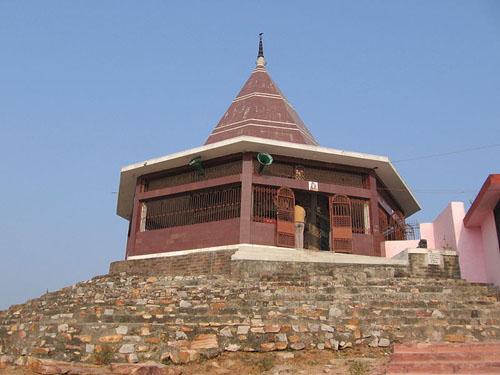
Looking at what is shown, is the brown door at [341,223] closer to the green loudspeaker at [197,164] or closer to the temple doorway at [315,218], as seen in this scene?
the temple doorway at [315,218]

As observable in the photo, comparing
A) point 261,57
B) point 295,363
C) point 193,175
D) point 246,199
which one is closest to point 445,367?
point 295,363

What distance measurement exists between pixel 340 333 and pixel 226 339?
1.81m

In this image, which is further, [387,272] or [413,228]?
[413,228]

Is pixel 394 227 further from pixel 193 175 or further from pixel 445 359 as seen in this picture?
pixel 445 359

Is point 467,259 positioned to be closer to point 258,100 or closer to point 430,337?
point 430,337

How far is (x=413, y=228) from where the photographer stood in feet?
59.1

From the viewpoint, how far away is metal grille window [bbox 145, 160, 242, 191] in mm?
15953

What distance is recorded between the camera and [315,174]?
53.6 ft

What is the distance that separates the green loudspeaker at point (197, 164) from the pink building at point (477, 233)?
7.72 m

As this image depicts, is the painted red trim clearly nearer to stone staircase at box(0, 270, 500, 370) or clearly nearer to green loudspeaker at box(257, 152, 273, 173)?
stone staircase at box(0, 270, 500, 370)

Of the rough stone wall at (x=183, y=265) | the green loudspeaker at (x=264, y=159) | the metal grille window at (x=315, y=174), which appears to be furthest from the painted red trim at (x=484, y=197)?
the rough stone wall at (x=183, y=265)

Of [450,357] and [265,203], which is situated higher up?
[265,203]

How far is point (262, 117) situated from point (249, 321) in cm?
1207

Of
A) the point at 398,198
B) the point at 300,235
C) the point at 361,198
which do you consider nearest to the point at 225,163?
the point at 300,235
